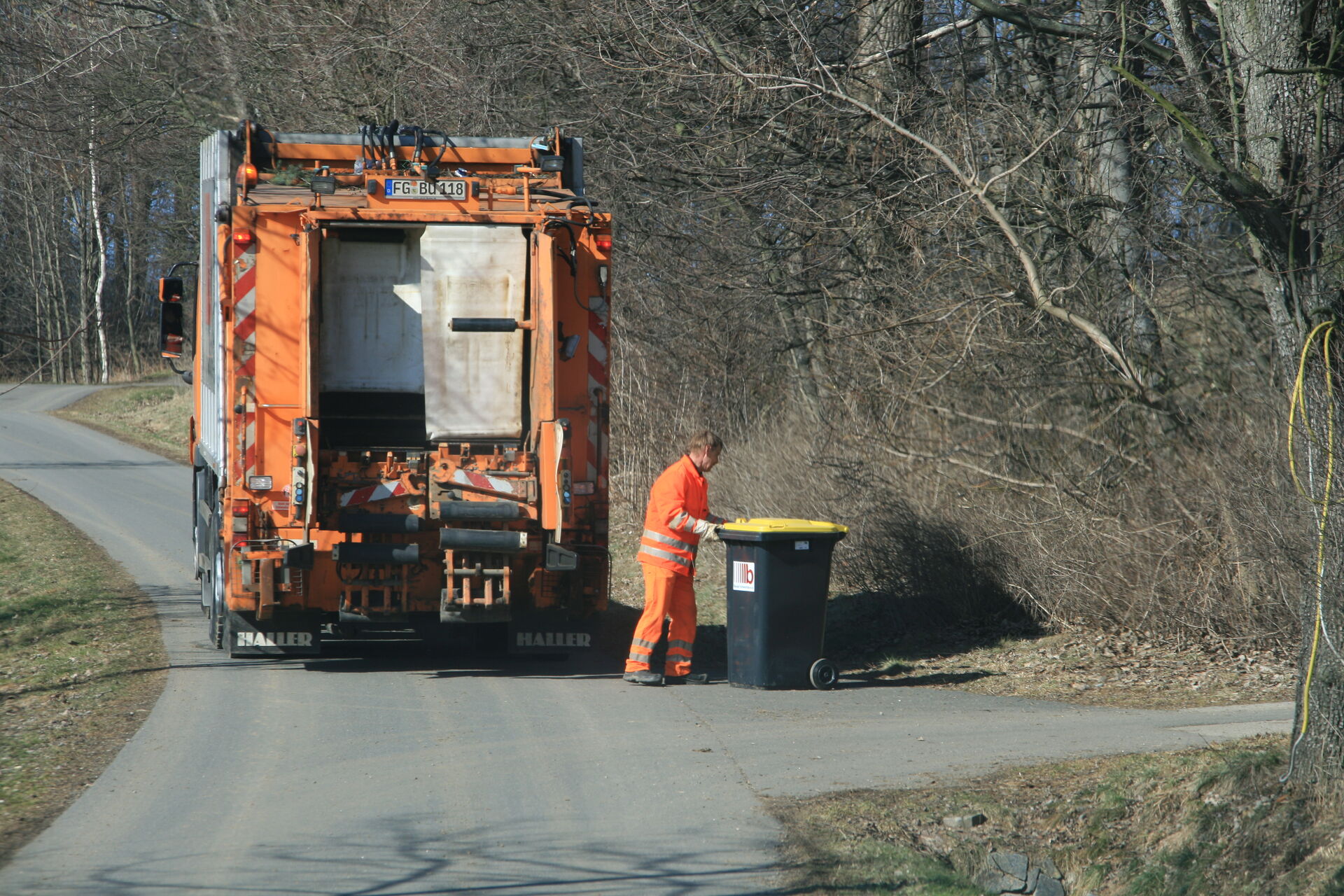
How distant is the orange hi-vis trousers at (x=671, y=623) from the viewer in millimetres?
8406

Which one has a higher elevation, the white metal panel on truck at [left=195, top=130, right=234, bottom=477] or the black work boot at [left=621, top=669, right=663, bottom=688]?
the white metal panel on truck at [left=195, top=130, right=234, bottom=477]

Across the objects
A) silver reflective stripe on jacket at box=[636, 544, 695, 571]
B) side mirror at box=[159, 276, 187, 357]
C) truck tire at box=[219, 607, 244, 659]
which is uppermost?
side mirror at box=[159, 276, 187, 357]

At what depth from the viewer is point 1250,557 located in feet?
27.2

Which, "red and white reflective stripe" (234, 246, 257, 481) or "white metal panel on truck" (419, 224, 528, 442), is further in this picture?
"white metal panel on truck" (419, 224, 528, 442)

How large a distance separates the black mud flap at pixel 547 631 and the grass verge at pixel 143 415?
15.3 m

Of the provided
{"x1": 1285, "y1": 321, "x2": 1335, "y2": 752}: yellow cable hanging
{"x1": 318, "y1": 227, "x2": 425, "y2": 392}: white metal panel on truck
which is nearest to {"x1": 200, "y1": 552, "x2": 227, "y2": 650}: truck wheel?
{"x1": 318, "y1": 227, "x2": 425, "y2": 392}: white metal panel on truck

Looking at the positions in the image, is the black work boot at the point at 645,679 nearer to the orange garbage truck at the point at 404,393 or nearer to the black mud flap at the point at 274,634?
the orange garbage truck at the point at 404,393

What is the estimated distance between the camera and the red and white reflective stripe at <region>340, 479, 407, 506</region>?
7.92 metres

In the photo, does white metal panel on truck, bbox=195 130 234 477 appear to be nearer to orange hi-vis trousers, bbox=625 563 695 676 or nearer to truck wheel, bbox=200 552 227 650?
truck wheel, bbox=200 552 227 650

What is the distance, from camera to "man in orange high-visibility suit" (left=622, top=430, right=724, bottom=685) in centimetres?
839

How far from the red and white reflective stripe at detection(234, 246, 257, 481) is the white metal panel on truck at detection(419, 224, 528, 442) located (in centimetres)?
102

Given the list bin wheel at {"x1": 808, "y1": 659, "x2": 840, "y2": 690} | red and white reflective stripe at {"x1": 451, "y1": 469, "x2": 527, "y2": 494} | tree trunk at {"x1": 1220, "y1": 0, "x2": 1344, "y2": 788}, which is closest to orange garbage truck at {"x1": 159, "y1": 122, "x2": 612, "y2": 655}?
red and white reflective stripe at {"x1": 451, "y1": 469, "x2": 527, "y2": 494}

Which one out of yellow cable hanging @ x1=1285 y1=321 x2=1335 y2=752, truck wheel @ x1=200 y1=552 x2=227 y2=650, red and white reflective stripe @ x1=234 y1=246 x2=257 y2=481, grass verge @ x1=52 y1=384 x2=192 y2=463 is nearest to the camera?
yellow cable hanging @ x1=1285 y1=321 x2=1335 y2=752

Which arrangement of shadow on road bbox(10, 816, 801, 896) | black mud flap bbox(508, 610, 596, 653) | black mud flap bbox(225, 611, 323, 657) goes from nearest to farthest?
shadow on road bbox(10, 816, 801, 896) < black mud flap bbox(225, 611, 323, 657) < black mud flap bbox(508, 610, 596, 653)
